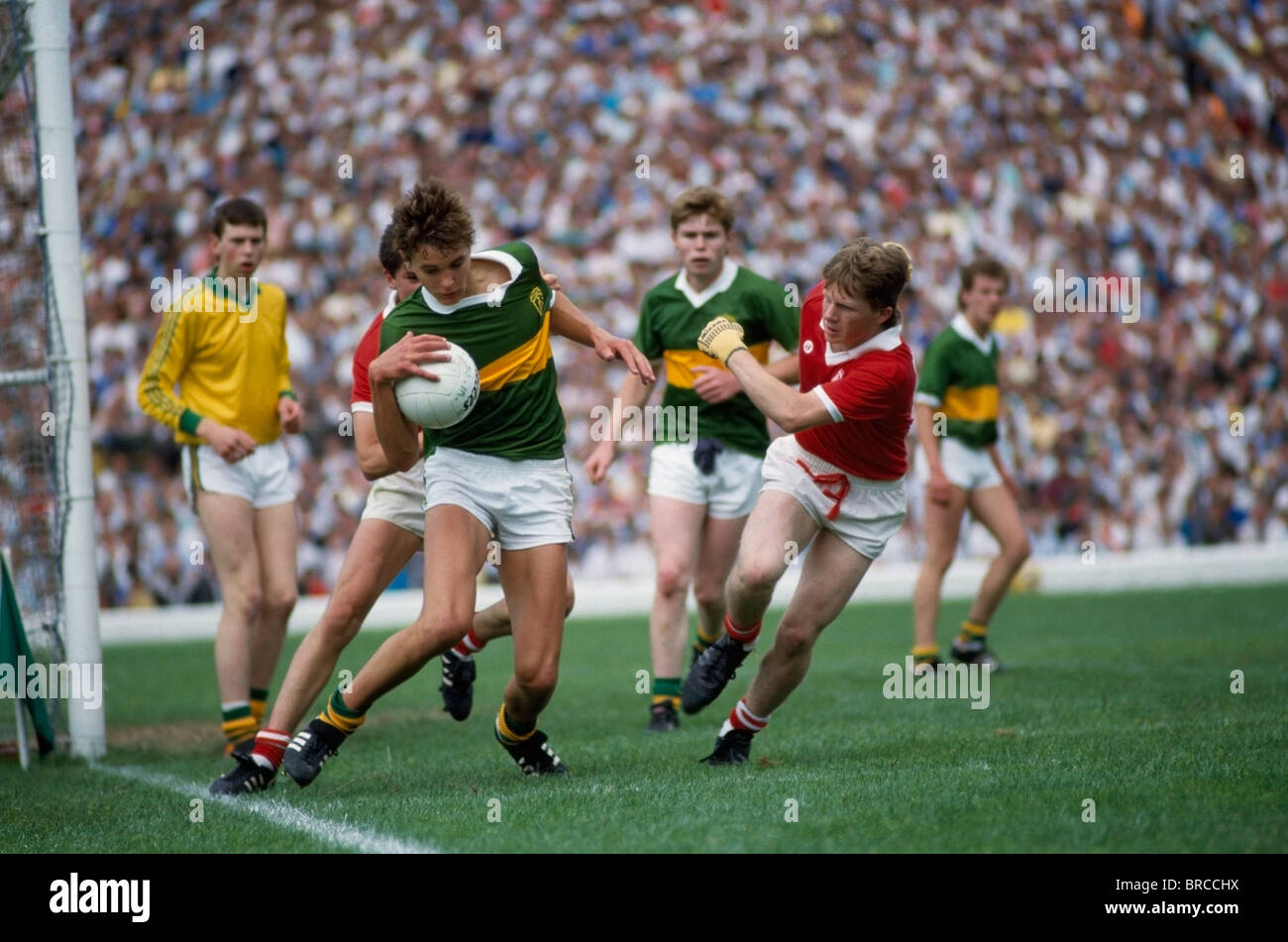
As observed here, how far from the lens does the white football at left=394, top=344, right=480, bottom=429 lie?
16.5 feet

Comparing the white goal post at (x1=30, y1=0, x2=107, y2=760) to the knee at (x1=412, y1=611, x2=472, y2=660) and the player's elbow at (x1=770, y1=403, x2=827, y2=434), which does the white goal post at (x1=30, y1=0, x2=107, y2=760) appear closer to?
the knee at (x1=412, y1=611, x2=472, y2=660)

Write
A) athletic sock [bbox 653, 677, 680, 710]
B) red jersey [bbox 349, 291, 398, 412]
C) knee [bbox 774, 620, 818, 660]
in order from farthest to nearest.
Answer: athletic sock [bbox 653, 677, 680, 710]
red jersey [bbox 349, 291, 398, 412]
knee [bbox 774, 620, 818, 660]

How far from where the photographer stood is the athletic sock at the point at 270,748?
5.72m

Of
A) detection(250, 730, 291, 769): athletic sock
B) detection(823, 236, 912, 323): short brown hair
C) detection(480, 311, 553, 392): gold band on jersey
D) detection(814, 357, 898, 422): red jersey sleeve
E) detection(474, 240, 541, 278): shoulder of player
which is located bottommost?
detection(250, 730, 291, 769): athletic sock

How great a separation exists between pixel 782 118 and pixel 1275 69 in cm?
724

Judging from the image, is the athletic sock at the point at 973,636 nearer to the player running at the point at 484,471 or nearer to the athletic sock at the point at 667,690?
the athletic sock at the point at 667,690

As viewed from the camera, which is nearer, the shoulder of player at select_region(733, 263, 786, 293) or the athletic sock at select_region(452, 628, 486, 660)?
the athletic sock at select_region(452, 628, 486, 660)

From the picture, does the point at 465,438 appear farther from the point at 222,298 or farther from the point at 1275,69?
the point at 1275,69

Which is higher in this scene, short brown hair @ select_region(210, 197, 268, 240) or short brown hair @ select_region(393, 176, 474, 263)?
short brown hair @ select_region(210, 197, 268, 240)

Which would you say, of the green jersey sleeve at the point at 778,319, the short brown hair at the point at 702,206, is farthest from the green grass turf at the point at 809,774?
the short brown hair at the point at 702,206

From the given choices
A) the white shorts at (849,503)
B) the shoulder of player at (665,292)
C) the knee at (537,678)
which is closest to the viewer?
the knee at (537,678)

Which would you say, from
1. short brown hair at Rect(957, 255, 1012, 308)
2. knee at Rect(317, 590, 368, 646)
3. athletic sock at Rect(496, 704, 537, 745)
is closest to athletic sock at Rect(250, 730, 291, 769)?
knee at Rect(317, 590, 368, 646)

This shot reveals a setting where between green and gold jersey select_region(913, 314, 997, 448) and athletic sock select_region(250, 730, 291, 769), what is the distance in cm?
478

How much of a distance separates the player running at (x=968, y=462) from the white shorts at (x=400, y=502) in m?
3.84
